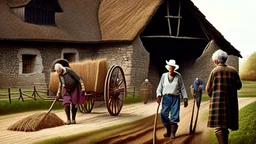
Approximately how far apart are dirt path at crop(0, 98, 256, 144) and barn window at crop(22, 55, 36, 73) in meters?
0.57

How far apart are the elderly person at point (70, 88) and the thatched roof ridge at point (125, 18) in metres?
0.76

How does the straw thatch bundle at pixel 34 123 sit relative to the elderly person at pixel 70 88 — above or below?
below

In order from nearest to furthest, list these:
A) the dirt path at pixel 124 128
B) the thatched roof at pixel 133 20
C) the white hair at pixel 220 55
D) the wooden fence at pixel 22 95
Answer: the dirt path at pixel 124 128
the wooden fence at pixel 22 95
the white hair at pixel 220 55
the thatched roof at pixel 133 20

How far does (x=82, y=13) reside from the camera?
5.60m

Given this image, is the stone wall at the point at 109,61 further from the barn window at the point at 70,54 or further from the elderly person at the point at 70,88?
the elderly person at the point at 70,88

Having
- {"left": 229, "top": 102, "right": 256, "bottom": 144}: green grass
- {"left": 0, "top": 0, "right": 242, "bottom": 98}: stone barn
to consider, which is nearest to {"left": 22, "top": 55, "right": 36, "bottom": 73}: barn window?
{"left": 0, "top": 0, "right": 242, "bottom": 98}: stone barn

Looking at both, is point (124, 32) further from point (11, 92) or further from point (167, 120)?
point (11, 92)

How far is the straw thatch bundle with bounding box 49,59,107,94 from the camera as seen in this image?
189 inches

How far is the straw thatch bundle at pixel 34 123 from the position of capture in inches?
156

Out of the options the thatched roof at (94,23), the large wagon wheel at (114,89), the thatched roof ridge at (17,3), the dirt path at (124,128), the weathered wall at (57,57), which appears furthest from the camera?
the large wagon wheel at (114,89)

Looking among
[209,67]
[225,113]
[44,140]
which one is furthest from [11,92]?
[209,67]

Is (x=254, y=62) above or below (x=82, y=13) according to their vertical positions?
below

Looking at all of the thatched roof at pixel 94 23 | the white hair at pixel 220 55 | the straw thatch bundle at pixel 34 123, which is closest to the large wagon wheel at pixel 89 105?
the thatched roof at pixel 94 23

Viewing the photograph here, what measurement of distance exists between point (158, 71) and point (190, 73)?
486 millimetres
